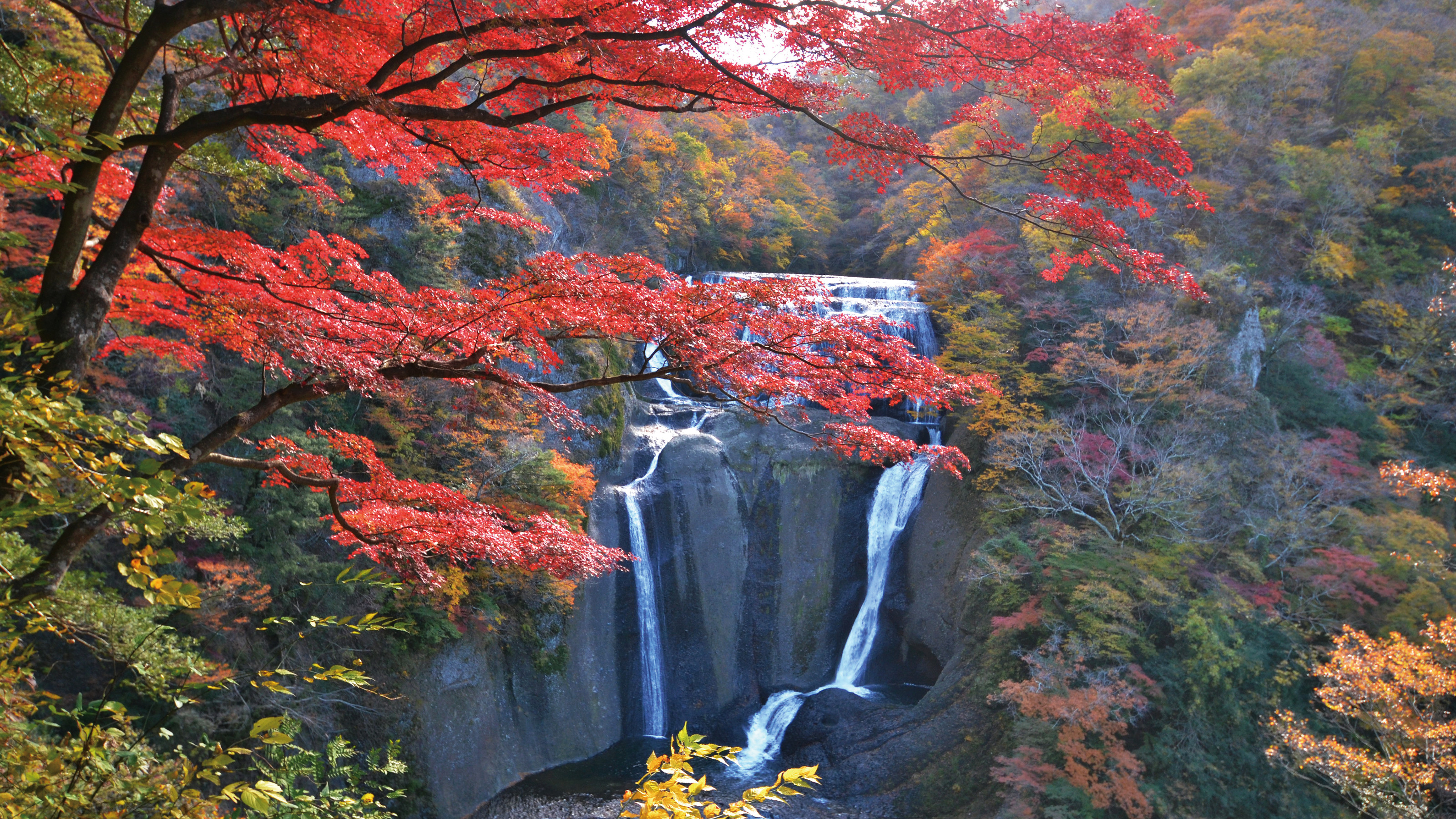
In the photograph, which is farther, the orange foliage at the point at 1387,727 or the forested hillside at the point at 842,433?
the orange foliage at the point at 1387,727

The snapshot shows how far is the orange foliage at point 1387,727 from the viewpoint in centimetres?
856

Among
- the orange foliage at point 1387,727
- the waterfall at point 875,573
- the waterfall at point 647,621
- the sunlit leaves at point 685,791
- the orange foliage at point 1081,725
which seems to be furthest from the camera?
the waterfall at point 875,573

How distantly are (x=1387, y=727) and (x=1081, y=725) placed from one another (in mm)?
3957

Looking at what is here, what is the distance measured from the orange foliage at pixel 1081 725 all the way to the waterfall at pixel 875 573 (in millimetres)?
4218

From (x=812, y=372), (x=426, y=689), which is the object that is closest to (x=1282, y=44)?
(x=812, y=372)

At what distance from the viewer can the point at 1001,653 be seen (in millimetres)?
10711

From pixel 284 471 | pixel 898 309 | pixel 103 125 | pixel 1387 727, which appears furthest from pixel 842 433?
pixel 898 309

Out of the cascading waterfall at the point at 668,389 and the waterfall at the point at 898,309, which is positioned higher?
the waterfall at the point at 898,309

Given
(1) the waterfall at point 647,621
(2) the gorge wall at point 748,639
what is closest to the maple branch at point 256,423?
(2) the gorge wall at point 748,639

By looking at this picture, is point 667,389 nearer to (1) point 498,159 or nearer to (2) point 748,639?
(2) point 748,639

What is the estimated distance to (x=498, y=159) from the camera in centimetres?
513

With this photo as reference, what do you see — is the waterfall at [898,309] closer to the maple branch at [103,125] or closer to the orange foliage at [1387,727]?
the orange foliage at [1387,727]

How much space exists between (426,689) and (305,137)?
762 cm

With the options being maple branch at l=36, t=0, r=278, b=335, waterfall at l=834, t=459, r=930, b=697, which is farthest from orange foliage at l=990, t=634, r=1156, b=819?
maple branch at l=36, t=0, r=278, b=335
